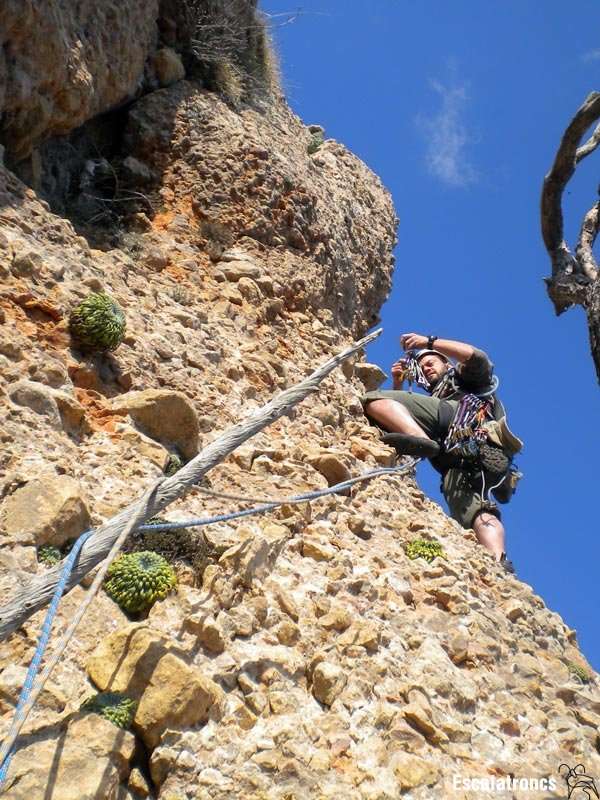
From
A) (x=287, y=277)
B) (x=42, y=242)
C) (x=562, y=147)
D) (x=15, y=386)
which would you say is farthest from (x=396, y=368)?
(x=15, y=386)

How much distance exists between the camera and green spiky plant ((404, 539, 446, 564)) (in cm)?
674

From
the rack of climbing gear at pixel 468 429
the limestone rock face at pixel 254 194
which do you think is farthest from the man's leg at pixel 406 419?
the limestone rock face at pixel 254 194

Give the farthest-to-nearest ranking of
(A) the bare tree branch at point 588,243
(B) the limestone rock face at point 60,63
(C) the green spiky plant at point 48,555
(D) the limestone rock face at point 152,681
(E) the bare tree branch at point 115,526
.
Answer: (A) the bare tree branch at point 588,243, (B) the limestone rock face at point 60,63, (C) the green spiky plant at point 48,555, (D) the limestone rock face at point 152,681, (E) the bare tree branch at point 115,526

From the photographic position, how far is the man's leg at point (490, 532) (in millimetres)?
8203

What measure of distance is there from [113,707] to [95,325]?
3120mm

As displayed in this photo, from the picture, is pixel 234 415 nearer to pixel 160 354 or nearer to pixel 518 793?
pixel 160 354

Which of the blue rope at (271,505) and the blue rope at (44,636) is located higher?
the blue rope at (271,505)

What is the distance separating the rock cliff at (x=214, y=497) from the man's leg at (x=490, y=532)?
62cm

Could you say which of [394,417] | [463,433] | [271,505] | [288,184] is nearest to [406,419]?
[394,417]

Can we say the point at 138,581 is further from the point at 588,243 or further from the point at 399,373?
the point at 399,373

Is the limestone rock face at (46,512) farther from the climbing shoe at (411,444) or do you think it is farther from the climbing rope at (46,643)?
the climbing shoe at (411,444)

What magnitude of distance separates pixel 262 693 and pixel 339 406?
4255 mm

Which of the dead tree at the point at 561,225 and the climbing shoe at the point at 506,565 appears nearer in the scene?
the dead tree at the point at 561,225

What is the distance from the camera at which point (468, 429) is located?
9023 mm
